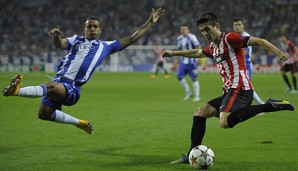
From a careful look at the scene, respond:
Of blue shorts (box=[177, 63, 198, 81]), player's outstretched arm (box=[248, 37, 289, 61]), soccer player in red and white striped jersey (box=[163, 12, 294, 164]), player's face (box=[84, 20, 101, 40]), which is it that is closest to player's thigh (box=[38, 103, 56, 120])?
player's face (box=[84, 20, 101, 40])

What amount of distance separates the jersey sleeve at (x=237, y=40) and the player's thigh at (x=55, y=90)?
2.65 meters

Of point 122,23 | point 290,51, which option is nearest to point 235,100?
point 290,51

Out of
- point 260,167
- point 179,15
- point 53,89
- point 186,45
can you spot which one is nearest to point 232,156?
point 260,167

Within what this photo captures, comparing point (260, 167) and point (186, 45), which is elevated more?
point (186, 45)

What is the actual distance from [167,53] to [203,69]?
35.3m

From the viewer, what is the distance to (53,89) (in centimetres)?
794

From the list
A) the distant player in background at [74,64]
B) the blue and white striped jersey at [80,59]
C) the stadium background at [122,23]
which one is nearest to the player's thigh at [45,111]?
the distant player in background at [74,64]

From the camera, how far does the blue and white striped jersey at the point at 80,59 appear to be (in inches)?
332

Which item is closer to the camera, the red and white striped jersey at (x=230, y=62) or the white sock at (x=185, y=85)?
the red and white striped jersey at (x=230, y=62)

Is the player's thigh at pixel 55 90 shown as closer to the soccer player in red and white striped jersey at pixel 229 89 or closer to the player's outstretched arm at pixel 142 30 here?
the player's outstretched arm at pixel 142 30

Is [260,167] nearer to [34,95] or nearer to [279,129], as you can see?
[34,95]

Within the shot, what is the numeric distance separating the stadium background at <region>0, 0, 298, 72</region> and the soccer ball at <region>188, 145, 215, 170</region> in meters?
35.8

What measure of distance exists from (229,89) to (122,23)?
141 ft

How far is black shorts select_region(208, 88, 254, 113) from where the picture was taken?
24.7ft
